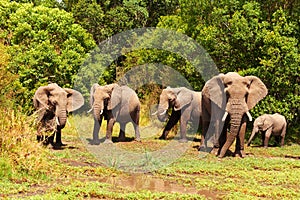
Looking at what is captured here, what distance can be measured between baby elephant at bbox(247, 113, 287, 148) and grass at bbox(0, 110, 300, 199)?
3997mm

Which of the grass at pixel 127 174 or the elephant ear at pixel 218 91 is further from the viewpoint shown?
the elephant ear at pixel 218 91

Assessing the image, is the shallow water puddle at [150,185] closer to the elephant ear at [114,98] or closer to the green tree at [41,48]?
the elephant ear at [114,98]

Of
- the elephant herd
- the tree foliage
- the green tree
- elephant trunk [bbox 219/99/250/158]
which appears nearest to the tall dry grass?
the elephant herd

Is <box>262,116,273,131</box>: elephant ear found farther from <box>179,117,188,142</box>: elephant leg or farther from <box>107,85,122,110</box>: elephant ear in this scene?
<box>107,85,122,110</box>: elephant ear

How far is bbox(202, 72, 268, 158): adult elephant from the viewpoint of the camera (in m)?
11.6

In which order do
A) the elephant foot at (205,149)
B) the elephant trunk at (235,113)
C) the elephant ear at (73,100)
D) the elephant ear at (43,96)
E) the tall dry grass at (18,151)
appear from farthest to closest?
the elephant foot at (205,149) < the elephant ear at (73,100) < the elephant ear at (43,96) < the elephant trunk at (235,113) < the tall dry grass at (18,151)

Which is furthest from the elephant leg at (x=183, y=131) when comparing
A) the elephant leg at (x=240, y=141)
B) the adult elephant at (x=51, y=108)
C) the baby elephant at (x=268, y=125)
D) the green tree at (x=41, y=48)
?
the green tree at (x=41, y=48)

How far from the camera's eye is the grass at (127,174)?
7.80 meters

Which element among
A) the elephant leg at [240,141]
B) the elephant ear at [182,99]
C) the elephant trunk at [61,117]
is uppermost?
the elephant ear at [182,99]

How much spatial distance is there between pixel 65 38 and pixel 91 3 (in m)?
5.62

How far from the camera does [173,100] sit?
634 inches

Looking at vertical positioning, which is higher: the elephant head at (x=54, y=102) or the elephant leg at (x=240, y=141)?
the elephant head at (x=54, y=102)

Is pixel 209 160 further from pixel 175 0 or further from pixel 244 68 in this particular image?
pixel 175 0

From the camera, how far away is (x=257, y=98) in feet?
40.2
